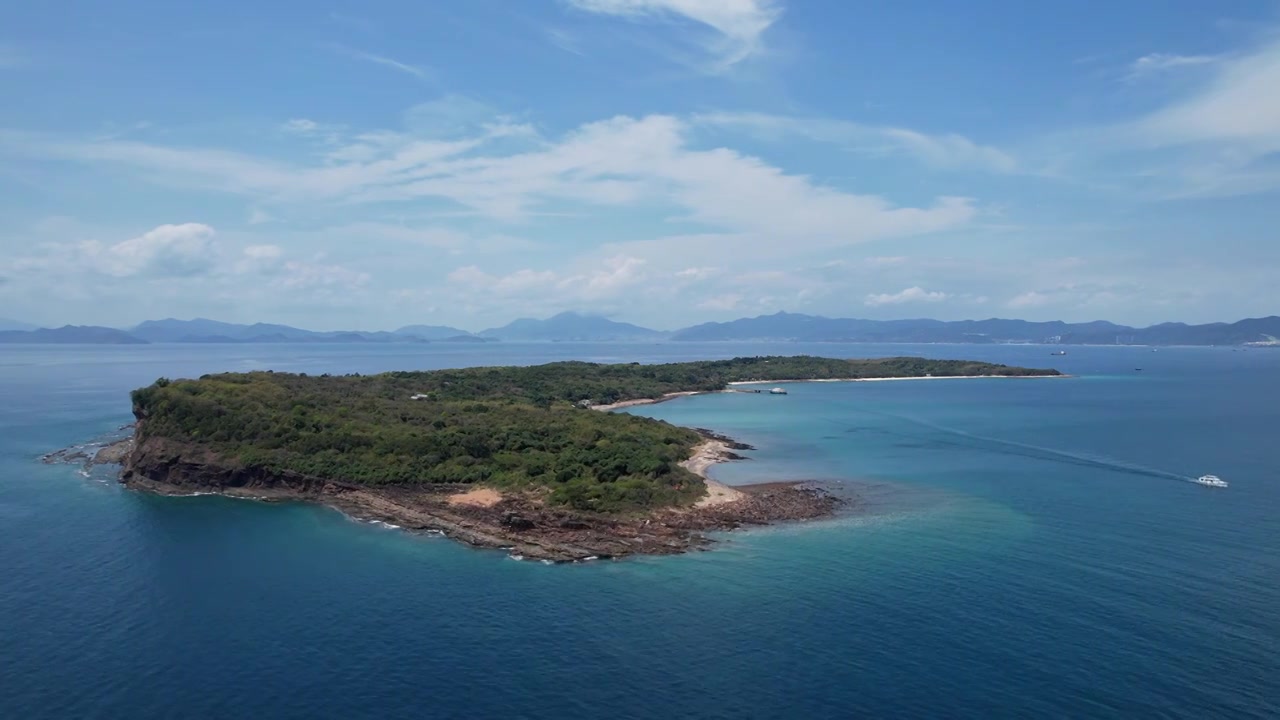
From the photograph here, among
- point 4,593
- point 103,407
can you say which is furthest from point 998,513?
point 103,407

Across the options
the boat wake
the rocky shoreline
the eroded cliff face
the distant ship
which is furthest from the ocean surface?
the boat wake

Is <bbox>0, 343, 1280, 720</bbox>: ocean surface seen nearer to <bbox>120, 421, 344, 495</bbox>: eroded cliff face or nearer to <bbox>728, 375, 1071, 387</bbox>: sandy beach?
<bbox>120, 421, 344, 495</bbox>: eroded cliff face

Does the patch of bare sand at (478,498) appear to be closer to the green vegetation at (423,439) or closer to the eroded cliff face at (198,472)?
the green vegetation at (423,439)

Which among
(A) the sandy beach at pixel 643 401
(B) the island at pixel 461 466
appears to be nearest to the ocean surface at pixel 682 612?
(B) the island at pixel 461 466

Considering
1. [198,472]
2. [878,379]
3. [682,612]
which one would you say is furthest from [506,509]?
[878,379]

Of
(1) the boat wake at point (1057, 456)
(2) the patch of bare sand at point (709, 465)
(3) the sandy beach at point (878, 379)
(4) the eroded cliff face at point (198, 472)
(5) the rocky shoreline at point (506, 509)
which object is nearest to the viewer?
(5) the rocky shoreline at point (506, 509)

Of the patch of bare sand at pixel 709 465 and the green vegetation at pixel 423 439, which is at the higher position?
the green vegetation at pixel 423 439

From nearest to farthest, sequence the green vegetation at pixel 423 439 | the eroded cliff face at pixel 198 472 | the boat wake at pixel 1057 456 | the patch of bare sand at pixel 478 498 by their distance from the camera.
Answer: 1. the patch of bare sand at pixel 478 498
2. the green vegetation at pixel 423 439
3. the eroded cliff face at pixel 198 472
4. the boat wake at pixel 1057 456

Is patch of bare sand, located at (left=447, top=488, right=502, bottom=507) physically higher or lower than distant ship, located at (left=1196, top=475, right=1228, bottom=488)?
lower

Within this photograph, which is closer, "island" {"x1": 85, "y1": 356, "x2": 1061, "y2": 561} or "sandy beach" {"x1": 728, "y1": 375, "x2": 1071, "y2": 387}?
"island" {"x1": 85, "y1": 356, "x2": 1061, "y2": 561}
